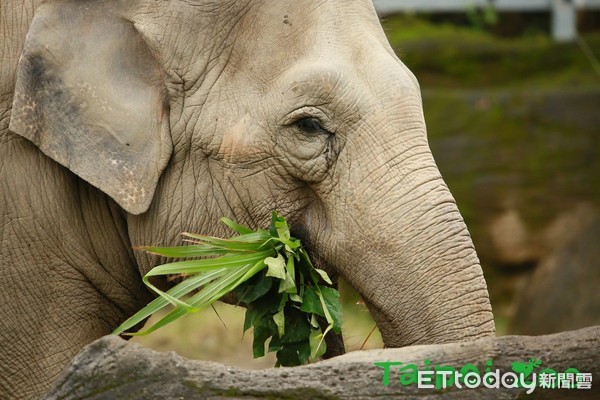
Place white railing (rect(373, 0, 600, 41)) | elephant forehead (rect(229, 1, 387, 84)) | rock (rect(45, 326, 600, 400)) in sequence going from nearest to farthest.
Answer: rock (rect(45, 326, 600, 400))
elephant forehead (rect(229, 1, 387, 84))
white railing (rect(373, 0, 600, 41))

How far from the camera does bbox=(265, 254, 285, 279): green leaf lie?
12.3 ft

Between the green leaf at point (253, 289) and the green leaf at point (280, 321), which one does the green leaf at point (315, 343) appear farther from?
the green leaf at point (253, 289)

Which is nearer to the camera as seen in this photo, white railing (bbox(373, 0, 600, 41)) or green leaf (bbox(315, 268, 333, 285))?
green leaf (bbox(315, 268, 333, 285))

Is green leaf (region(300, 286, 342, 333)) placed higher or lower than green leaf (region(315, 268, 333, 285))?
lower

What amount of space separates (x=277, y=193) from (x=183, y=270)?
459 millimetres

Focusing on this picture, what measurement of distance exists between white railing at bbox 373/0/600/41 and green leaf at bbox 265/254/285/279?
8162mm

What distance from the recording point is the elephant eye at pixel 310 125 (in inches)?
155

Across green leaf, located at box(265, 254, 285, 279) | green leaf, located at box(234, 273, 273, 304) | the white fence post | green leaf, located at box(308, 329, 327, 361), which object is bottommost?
green leaf, located at box(308, 329, 327, 361)

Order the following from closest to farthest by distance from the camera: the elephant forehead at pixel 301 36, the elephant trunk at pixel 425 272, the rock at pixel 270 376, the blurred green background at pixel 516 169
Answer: the rock at pixel 270 376 → the elephant trunk at pixel 425 272 → the elephant forehead at pixel 301 36 → the blurred green background at pixel 516 169

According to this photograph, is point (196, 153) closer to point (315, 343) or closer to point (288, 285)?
point (288, 285)

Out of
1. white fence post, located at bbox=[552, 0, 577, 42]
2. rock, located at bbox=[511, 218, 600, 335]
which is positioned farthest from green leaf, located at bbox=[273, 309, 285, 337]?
white fence post, located at bbox=[552, 0, 577, 42]

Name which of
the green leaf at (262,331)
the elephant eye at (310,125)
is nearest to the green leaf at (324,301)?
the green leaf at (262,331)

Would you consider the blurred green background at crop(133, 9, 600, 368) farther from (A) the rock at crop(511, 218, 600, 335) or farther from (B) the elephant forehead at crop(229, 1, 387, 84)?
(B) the elephant forehead at crop(229, 1, 387, 84)

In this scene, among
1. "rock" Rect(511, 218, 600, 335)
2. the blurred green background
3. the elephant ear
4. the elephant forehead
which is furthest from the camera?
the blurred green background
